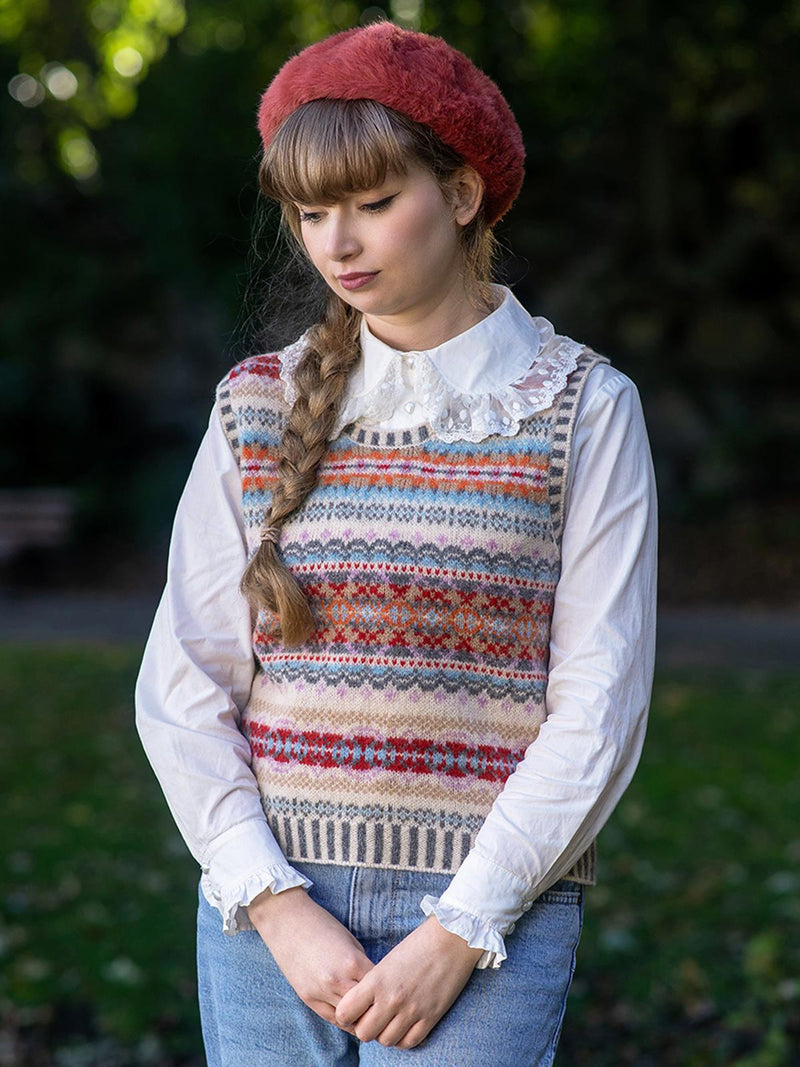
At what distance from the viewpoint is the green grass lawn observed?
356 cm

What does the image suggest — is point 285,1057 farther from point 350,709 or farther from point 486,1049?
point 350,709

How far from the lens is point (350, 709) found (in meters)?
1.71

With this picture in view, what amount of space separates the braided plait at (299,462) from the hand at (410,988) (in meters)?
0.43

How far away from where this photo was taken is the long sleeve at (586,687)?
5.30ft

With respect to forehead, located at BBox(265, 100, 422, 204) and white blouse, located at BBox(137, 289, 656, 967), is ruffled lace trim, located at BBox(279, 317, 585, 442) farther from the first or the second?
forehead, located at BBox(265, 100, 422, 204)

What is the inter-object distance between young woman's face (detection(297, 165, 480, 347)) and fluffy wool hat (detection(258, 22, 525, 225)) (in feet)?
0.24

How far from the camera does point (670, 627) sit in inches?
359

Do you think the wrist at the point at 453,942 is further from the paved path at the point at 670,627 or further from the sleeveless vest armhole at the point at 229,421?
the paved path at the point at 670,627

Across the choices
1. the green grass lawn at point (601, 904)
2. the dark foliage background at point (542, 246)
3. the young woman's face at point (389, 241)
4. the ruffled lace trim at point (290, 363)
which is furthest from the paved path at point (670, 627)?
the young woman's face at point (389, 241)

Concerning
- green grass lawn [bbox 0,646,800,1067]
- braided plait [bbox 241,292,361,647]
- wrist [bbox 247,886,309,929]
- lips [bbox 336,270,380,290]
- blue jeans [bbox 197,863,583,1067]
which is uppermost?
lips [bbox 336,270,380,290]

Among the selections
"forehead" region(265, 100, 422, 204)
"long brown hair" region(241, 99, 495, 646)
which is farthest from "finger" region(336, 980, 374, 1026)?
"forehead" region(265, 100, 422, 204)

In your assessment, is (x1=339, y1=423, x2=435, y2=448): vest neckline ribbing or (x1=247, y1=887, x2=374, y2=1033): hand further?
(x1=339, y1=423, x2=435, y2=448): vest neckline ribbing

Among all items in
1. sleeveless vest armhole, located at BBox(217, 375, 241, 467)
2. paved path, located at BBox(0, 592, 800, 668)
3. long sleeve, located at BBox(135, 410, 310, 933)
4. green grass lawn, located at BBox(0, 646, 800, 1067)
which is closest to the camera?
long sleeve, located at BBox(135, 410, 310, 933)

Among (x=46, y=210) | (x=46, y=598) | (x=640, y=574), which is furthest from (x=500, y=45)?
(x=640, y=574)
